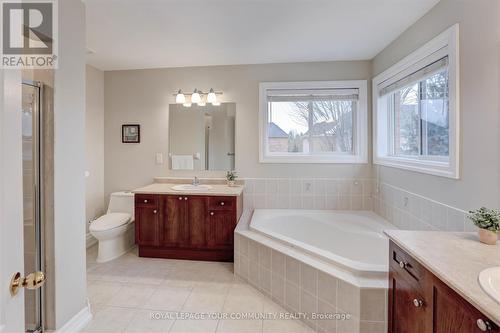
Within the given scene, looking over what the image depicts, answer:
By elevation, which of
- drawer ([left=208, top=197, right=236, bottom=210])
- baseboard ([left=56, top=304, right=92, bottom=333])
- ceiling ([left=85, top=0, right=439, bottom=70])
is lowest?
baseboard ([left=56, top=304, right=92, bottom=333])

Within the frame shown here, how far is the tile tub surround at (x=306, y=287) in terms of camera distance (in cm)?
158

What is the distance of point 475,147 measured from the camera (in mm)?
1616

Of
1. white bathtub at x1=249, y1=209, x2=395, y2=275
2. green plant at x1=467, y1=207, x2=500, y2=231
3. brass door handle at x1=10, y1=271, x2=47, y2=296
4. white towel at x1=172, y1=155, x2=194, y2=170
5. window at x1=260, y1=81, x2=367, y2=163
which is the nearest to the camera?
brass door handle at x1=10, y1=271, x2=47, y2=296

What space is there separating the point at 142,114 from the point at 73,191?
6.53 ft

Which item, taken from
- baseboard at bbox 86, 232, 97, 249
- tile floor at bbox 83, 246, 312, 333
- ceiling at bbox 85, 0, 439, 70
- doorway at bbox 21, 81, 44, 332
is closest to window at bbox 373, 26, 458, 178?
ceiling at bbox 85, 0, 439, 70

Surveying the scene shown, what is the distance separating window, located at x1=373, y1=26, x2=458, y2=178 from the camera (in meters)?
1.82

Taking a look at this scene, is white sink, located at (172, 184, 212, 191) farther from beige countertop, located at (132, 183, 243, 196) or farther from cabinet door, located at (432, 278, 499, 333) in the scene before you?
cabinet door, located at (432, 278, 499, 333)

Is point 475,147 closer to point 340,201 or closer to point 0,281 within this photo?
point 340,201

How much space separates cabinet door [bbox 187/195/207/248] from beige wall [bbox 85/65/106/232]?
4.83 ft

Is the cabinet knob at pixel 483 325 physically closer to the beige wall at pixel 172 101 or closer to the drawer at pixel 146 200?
the beige wall at pixel 172 101

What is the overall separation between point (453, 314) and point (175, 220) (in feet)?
8.44

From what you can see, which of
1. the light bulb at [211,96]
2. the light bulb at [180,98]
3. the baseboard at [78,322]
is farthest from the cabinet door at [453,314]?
the light bulb at [180,98]

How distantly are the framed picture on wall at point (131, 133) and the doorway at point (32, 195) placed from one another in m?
1.95

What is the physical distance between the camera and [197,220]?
293 cm
